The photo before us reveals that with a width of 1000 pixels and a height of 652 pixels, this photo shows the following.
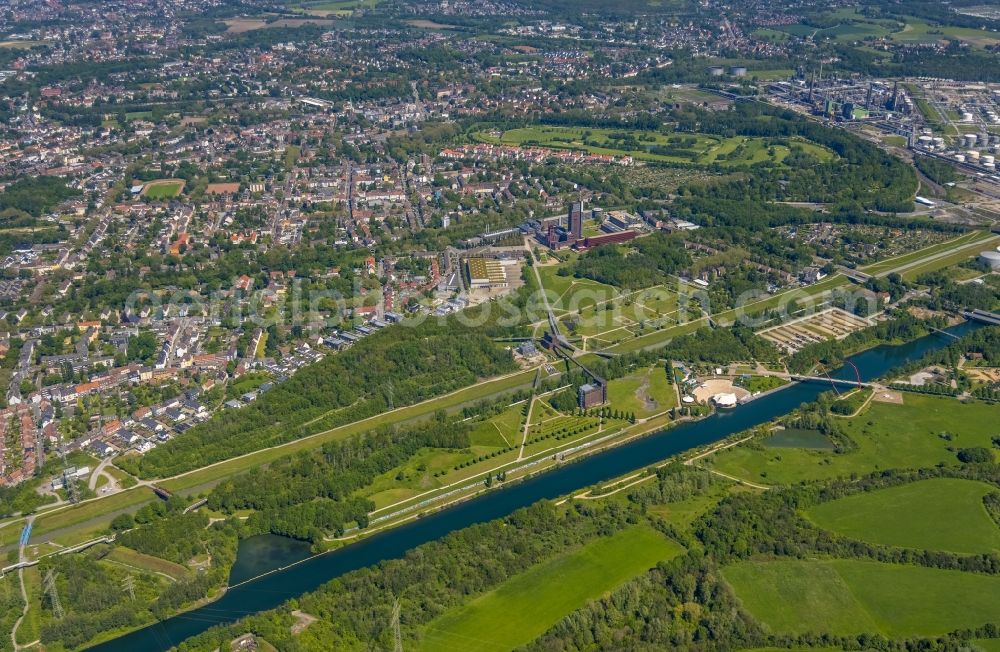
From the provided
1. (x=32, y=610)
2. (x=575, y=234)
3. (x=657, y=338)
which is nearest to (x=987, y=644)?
(x=657, y=338)

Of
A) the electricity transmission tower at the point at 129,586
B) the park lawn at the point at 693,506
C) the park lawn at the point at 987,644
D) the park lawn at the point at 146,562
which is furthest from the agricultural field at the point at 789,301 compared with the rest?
the electricity transmission tower at the point at 129,586

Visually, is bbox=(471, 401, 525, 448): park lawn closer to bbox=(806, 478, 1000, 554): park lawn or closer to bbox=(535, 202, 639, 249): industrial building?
bbox=(806, 478, 1000, 554): park lawn

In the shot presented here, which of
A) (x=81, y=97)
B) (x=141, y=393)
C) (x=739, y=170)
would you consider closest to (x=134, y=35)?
(x=81, y=97)

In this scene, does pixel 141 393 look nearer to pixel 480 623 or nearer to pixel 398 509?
pixel 398 509

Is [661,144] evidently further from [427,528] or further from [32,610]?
[32,610]

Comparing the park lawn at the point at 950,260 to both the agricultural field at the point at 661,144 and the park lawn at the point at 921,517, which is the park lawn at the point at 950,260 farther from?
the park lawn at the point at 921,517

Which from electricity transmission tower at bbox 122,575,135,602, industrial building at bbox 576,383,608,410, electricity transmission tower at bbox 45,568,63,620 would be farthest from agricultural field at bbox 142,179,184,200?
electricity transmission tower at bbox 122,575,135,602
